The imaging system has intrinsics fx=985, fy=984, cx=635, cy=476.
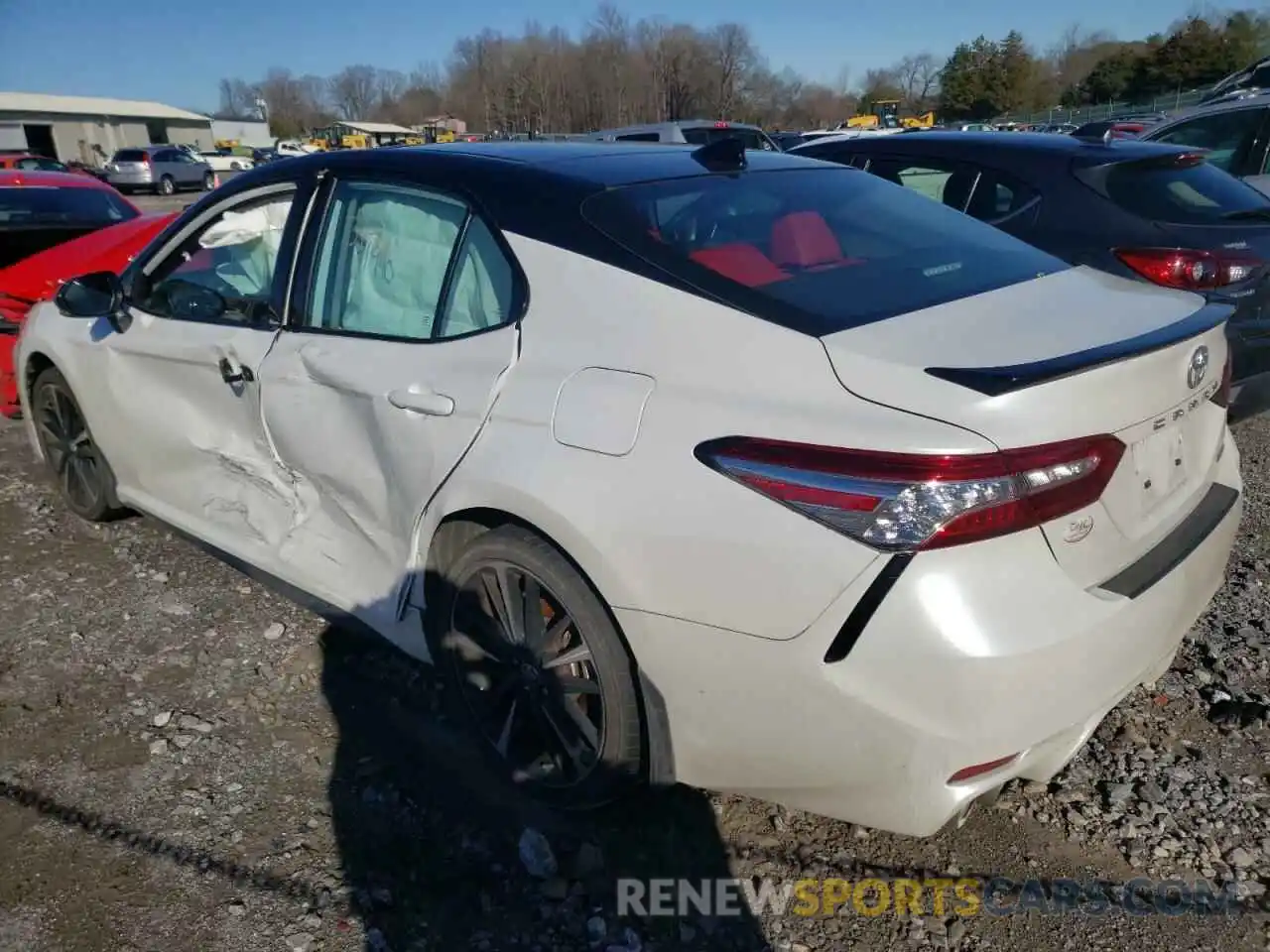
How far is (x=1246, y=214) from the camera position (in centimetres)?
463

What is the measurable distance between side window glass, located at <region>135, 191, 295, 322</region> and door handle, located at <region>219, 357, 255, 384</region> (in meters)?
0.15

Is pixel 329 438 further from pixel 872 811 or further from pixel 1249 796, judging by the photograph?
pixel 1249 796

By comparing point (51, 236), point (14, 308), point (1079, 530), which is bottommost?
point (14, 308)

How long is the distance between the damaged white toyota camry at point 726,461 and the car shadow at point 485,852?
14 cm

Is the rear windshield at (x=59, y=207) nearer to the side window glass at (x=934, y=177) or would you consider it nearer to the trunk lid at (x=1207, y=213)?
the side window glass at (x=934, y=177)

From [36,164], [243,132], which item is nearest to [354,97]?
[243,132]

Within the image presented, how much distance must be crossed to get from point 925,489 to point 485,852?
147cm

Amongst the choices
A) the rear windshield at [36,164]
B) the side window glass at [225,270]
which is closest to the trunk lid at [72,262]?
the side window glass at [225,270]

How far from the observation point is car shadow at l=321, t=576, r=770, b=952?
2.24 meters

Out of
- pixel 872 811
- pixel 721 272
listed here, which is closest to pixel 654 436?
pixel 721 272

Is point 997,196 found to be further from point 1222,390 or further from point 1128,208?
point 1222,390

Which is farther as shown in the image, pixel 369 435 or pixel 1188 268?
pixel 1188 268

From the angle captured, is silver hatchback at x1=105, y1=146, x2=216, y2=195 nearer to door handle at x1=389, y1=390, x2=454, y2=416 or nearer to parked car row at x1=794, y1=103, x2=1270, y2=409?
parked car row at x1=794, y1=103, x2=1270, y2=409

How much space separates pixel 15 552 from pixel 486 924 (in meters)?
3.20
